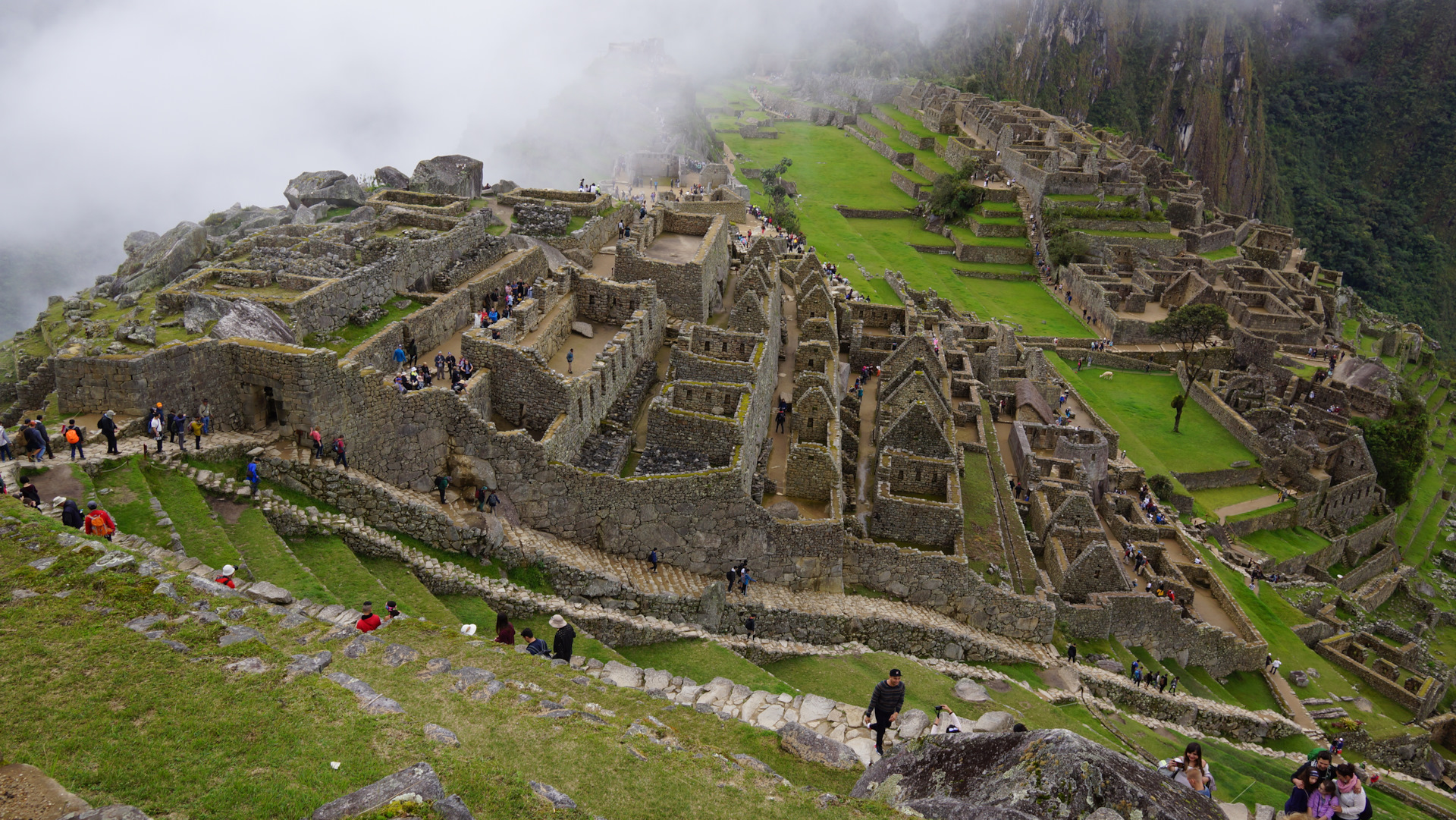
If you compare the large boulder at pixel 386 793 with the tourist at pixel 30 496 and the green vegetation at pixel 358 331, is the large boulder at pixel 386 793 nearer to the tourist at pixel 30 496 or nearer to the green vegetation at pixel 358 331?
the tourist at pixel 30 496

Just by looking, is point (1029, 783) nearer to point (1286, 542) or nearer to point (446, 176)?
point (446, 176)

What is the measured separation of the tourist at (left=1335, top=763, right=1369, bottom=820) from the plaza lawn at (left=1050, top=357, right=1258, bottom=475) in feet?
130

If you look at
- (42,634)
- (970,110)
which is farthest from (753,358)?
(970,110)

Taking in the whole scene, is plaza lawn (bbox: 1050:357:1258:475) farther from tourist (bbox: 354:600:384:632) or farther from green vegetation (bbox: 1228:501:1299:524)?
tourist (bbox: 354:600:384:632)

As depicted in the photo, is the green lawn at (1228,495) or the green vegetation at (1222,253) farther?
the green vegetation at (1222,253)

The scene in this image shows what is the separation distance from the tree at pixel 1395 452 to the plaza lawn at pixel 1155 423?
11523 millimetres

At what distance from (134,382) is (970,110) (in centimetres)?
12926

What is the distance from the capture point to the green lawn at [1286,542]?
172 ft

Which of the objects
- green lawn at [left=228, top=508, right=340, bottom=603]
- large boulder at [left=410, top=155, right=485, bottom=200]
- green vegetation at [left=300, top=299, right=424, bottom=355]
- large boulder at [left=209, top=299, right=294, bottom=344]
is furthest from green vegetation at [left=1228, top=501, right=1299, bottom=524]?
green lawn at [left=228, top=508, right=340, bottom=603]

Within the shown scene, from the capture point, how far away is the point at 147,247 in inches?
1448

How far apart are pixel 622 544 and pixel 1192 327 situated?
64587 mm

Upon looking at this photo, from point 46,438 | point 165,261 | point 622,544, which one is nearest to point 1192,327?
point 622,544

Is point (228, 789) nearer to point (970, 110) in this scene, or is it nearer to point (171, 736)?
point (171, 736)

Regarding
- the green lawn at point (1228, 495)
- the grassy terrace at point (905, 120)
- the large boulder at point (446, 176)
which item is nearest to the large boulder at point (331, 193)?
the large boulder at point (446, 176)
